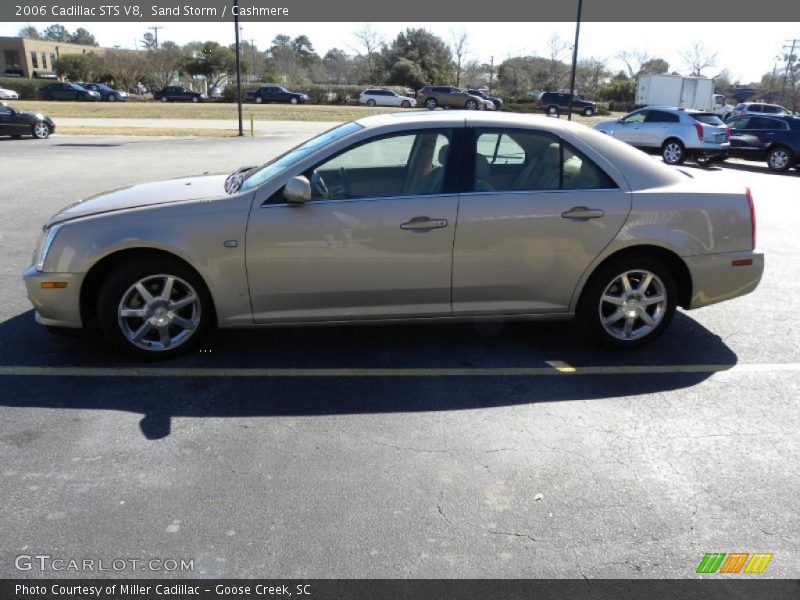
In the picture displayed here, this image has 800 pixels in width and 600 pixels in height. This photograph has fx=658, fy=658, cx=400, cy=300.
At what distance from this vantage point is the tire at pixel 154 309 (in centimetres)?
435

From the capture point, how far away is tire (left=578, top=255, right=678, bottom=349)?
4695 mm

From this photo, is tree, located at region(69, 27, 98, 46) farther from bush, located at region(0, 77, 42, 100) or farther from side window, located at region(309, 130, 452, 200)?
side window, located at region(309, 130, 452, 200)

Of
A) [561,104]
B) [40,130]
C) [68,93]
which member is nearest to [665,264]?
[40,130]

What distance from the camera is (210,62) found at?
69125 mm

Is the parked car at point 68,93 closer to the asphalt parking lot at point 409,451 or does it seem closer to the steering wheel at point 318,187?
the asphalt parking lot at point 409,451

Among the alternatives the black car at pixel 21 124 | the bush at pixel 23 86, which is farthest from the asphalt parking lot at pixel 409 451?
the bush at pixel 23 86

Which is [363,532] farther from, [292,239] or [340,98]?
[340,98]

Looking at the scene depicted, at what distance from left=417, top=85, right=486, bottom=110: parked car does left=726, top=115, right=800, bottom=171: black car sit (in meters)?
27.7

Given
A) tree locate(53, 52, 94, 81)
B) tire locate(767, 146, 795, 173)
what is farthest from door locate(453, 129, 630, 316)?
tree locate(53, 52, 94, 81)

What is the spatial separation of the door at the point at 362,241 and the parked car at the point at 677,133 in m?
15.7

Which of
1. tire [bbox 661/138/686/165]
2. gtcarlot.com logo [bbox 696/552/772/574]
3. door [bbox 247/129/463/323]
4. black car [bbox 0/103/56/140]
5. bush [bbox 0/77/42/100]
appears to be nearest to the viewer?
gtcarlot.com logo [bbox 696/552/772/574]

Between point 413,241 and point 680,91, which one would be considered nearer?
point 413,241

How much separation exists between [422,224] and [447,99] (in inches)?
1841

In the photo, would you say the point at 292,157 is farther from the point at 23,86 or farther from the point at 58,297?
the point at 23,86
